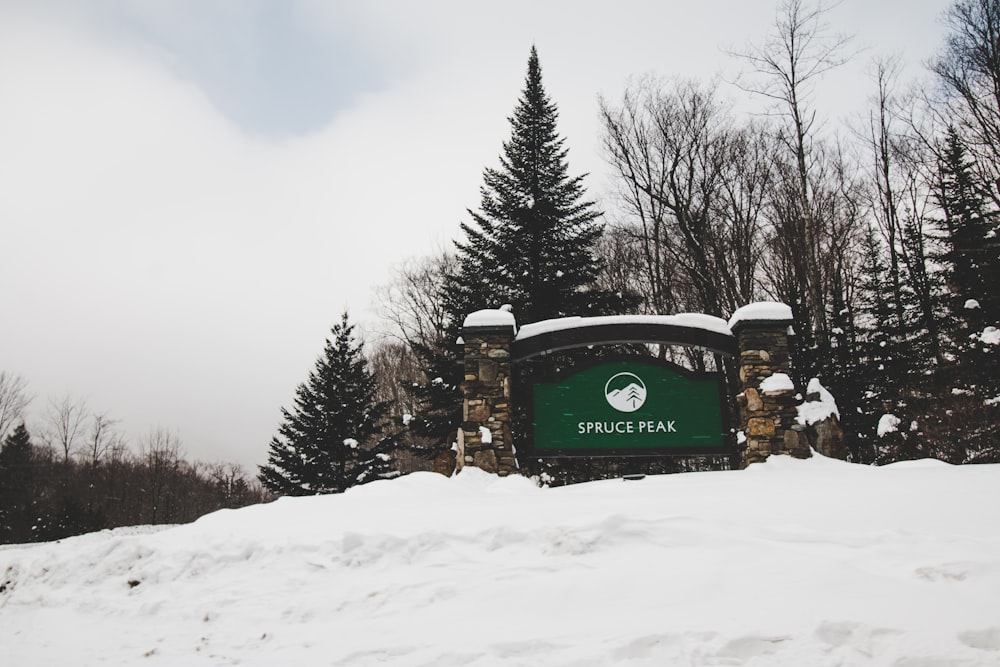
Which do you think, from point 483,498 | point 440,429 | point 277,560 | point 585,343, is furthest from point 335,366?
point 277,560

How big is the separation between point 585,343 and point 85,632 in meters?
6.78

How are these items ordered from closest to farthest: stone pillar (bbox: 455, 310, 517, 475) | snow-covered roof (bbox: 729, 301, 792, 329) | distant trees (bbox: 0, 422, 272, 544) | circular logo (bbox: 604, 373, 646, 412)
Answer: stone pillar (bbox: 455, 310, 517, 475) < circular logo (bbox: 604, 373, 646, 412) < snow-covered roof (bbox: 729, 301, 792, 329) < distant trees (bbox: 0, 422, 272, 544)

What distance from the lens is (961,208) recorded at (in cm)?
1520

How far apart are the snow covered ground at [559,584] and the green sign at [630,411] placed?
242cm

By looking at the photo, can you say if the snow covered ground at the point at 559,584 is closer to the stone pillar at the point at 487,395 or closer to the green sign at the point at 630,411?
the stone pillar at the point at 487,395

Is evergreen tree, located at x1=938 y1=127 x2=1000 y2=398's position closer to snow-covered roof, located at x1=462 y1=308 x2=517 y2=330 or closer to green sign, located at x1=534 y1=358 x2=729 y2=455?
green sign, located at x1=534 y1=358 x2=729 y2=455

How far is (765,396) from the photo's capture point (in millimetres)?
8664

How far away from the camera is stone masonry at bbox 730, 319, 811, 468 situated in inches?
334

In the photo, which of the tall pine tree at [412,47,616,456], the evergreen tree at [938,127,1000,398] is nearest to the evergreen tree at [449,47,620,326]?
the tall pine tree at [412,47,616,456]

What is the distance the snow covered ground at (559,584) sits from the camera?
3.09 meters

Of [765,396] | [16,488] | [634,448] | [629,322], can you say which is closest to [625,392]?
[634,448]

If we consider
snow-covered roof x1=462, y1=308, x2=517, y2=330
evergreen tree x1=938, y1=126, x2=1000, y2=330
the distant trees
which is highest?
evergreen tree x1=938, y1=126, x2=1000, y2=330

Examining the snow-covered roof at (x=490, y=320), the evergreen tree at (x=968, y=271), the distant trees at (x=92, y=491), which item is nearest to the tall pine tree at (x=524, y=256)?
the snow-covered roof at (x=490, y=320)

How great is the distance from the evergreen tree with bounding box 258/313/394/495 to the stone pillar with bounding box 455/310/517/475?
26.3 ft
